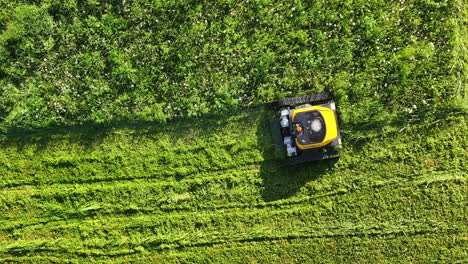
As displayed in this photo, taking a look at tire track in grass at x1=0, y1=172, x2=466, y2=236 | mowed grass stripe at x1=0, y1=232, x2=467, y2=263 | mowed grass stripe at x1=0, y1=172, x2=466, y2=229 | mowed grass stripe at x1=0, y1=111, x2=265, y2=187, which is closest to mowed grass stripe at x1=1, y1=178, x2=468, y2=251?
tire track in grass at x1=0, y1=172, x2=466, y2=236

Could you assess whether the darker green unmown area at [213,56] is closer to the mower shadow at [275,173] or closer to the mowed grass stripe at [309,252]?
the mower shadow at [275,173]

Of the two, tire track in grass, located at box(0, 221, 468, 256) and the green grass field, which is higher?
the green grass field

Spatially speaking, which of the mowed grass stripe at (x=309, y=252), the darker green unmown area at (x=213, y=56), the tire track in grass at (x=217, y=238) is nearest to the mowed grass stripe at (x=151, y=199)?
the tire track in grass at (x=217, y=238)

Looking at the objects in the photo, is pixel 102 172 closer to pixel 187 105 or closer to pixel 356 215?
pixel 187 105

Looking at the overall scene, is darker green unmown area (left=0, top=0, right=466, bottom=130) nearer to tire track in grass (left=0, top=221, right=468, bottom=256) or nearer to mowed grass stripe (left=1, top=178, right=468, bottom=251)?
mowed grass stripe (left=1, top=178, right=468, bottom=251)

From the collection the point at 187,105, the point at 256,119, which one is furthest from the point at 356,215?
the point at 187,105

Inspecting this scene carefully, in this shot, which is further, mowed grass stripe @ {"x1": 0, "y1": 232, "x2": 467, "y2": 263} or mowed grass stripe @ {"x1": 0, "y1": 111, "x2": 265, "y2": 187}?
mowed grass stripe @ {"x1": 0, "y1": 111, "x2": 265, "y2": 187}
